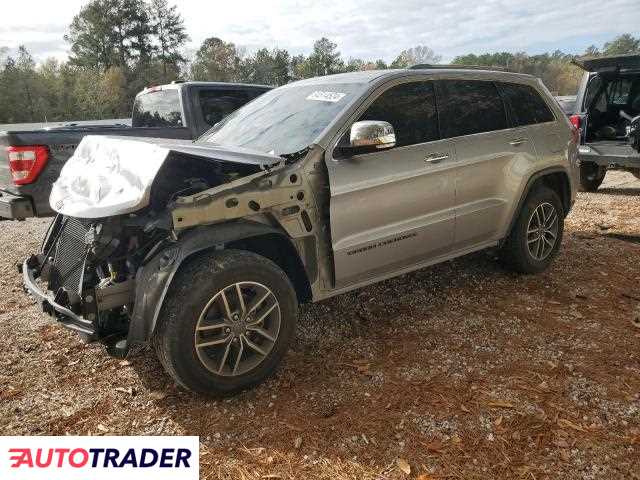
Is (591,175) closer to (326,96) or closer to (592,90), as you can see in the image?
(592,90)

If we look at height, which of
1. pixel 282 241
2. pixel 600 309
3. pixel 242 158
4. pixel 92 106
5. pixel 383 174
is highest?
Answer: pixel 92 106

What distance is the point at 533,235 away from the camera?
480 cm

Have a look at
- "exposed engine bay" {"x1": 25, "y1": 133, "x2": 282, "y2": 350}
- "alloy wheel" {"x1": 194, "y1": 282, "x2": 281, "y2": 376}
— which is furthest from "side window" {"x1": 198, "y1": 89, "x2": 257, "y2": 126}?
"alloy wheel" {"x1": 194, "y1": 282, "x2": 281, "y2": 376}

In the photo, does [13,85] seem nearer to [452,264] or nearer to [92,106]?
[92,106]

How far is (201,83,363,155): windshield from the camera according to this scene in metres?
3.54

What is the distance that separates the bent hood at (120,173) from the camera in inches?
110

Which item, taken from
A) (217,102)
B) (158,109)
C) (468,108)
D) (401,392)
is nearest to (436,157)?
(468,108)

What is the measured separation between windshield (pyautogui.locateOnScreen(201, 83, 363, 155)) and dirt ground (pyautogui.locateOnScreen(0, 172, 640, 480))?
1464 mm

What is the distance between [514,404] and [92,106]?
158ft

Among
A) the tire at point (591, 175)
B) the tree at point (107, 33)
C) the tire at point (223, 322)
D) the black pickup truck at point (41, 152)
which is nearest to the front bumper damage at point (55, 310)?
the tire at point (223, 322)

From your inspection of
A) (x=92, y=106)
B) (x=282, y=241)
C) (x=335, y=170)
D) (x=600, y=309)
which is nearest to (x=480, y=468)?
(x=282, y=241)

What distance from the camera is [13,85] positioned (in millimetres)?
43688

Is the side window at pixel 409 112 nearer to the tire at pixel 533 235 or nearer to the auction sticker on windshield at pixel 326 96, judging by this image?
the auction sticker on windshield at pixel 326 96

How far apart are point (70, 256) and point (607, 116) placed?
9.32 m
